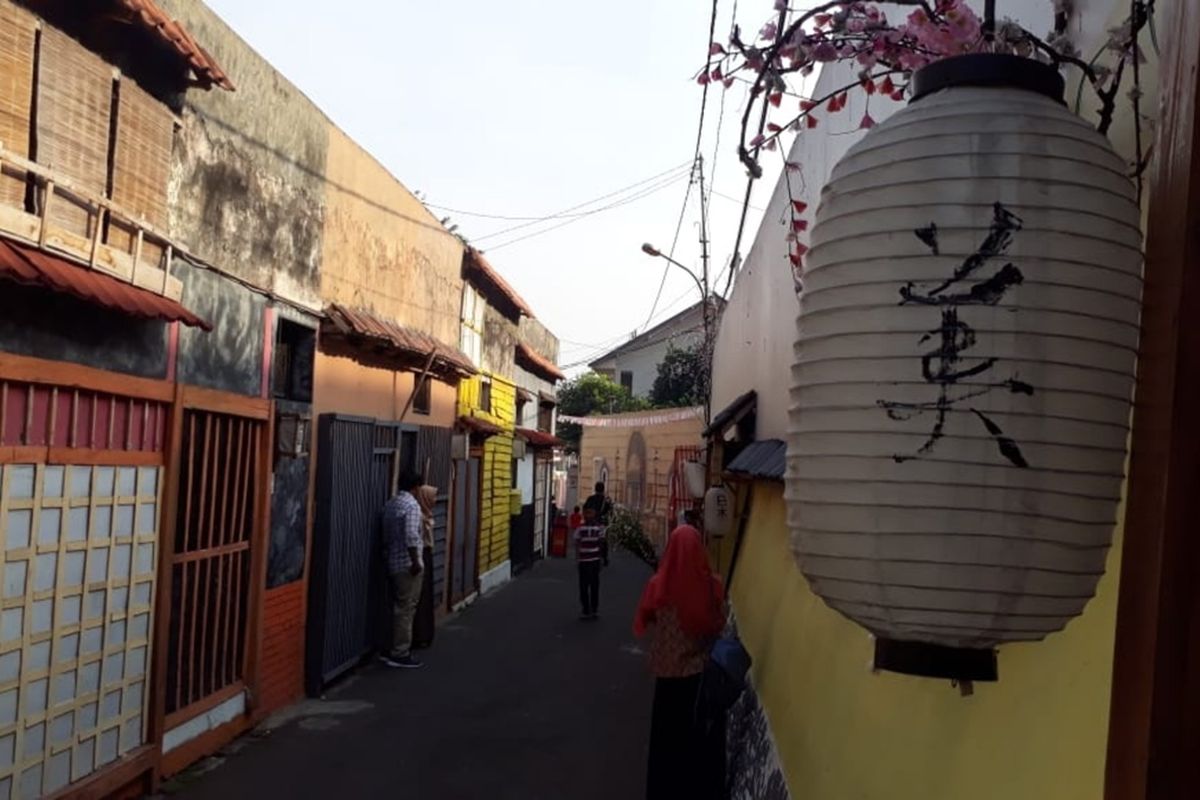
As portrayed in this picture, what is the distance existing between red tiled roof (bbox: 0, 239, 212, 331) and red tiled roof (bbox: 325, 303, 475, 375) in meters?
3.35

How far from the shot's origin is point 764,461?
7.86m

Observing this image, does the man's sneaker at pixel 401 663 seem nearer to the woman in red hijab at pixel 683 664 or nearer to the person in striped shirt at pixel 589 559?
the person in striped shirt at pixel 589 559

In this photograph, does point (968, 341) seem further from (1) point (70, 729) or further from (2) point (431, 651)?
(2) point (431, 651)

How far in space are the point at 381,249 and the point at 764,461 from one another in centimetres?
538

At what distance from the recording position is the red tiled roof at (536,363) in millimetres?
22000

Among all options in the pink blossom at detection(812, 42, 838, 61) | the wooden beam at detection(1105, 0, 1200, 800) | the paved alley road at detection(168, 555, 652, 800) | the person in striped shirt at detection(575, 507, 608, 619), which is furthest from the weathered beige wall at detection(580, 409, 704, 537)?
the wooden beam at detection(1105, 0, 1200, 800)

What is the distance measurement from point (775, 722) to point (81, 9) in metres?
5.24

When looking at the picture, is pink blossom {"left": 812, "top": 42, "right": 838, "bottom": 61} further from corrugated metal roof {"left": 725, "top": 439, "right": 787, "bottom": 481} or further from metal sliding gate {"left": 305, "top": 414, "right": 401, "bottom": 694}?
metal sliding gate {"left": 305, "top": 414, "right": 401, "bottom": 694}

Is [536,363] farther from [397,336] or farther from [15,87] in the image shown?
[15,87]

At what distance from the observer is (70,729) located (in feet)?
18.6

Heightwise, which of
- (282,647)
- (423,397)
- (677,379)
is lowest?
(282,647)

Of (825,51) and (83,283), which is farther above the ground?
(825,51)

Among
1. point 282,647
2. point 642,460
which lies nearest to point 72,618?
point 282,647

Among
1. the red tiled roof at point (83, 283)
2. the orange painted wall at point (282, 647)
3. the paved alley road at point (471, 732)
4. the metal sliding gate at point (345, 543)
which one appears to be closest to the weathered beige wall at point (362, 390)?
the metal sliding gate at point (345, 543)
